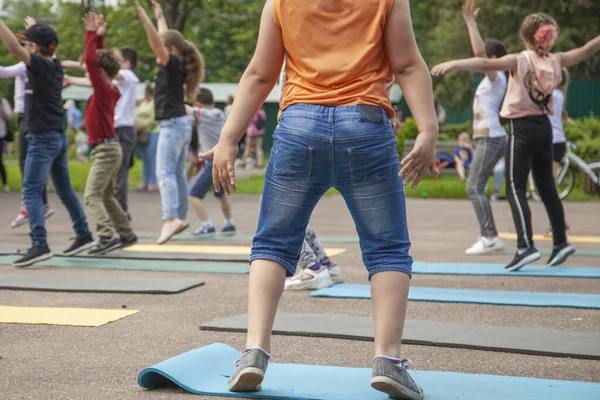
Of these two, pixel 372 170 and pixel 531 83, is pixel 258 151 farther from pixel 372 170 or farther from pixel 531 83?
pixel 372 170

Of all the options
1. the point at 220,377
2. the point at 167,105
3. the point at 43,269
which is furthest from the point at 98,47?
the point at 220,377

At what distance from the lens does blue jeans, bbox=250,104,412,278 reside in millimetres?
3863

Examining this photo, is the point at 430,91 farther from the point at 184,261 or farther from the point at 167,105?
the point at 167,105

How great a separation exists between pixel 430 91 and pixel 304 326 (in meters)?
1.98

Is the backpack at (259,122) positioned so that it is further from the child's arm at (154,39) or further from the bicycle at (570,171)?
the child's arm at (154,39)

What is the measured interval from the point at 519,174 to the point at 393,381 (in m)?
4.55

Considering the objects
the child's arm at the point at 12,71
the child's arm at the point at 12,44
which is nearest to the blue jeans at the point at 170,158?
the child's arm at the point at 12,71

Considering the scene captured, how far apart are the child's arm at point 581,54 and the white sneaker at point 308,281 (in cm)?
275

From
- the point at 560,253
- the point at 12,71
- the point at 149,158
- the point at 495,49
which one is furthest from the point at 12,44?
the point at 149,158

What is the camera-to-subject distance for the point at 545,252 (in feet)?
31.0

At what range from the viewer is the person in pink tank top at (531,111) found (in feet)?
25.7

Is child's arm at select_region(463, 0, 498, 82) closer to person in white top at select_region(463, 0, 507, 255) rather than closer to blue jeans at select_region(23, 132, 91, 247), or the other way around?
person in white top at select_region(463, 0, 507, 255)

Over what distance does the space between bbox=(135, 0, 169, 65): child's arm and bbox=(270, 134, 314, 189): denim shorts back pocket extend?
5.43 meters

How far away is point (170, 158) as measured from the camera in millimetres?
10281
